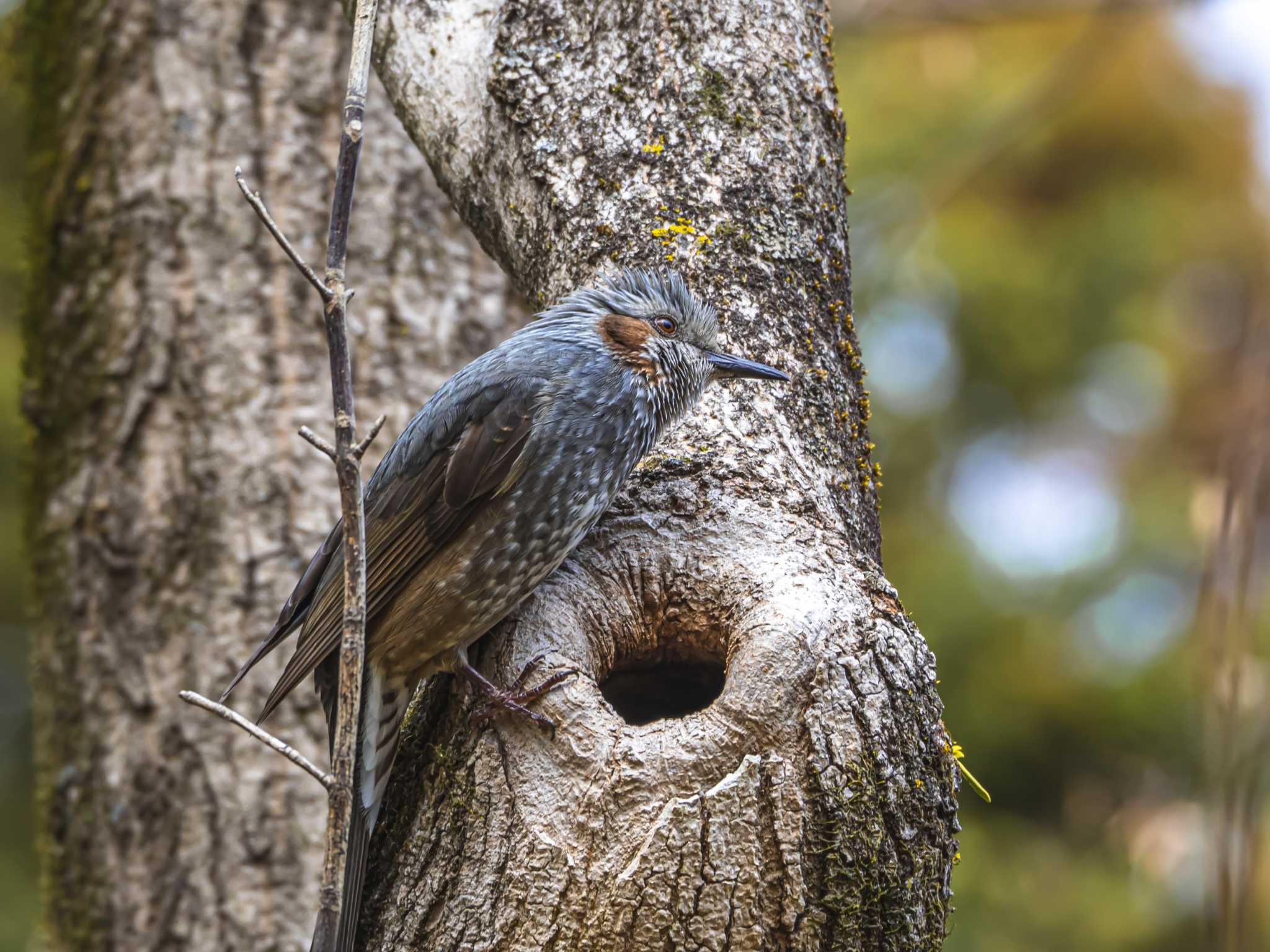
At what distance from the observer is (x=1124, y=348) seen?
6863 mm

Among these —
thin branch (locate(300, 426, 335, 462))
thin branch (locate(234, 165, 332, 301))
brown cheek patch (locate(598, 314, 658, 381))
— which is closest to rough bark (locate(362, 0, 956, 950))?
brown cheek patch (locate(598, 314, 658, 381))

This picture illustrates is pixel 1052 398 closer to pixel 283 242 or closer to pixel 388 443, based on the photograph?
pixel 388 443

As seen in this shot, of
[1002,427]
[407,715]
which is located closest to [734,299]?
[407,715]

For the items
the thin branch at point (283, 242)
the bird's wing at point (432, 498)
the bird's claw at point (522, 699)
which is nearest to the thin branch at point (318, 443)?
the thin branch at point (283, 242)

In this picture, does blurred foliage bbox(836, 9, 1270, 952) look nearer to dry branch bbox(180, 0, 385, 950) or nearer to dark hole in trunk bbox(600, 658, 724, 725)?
dark hole in trunk bbox(600, 658, 724, 725)

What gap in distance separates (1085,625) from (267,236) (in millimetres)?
3855

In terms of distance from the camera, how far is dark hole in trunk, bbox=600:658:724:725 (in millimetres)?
2684

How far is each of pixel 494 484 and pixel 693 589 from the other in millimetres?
487

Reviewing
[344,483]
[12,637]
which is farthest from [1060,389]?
[12,637]

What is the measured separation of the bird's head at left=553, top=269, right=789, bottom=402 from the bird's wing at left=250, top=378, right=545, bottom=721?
0.75ft

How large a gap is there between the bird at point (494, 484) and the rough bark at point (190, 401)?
1.10 m

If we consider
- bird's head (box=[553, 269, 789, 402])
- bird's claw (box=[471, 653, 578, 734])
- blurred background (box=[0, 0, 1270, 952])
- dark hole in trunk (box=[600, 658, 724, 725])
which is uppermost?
blurred background (box=[0, 0, 1270, 952])

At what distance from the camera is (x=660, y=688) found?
2.82 meters

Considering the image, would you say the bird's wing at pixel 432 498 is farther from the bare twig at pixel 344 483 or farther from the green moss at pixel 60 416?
the green moss at pixel 60 416
